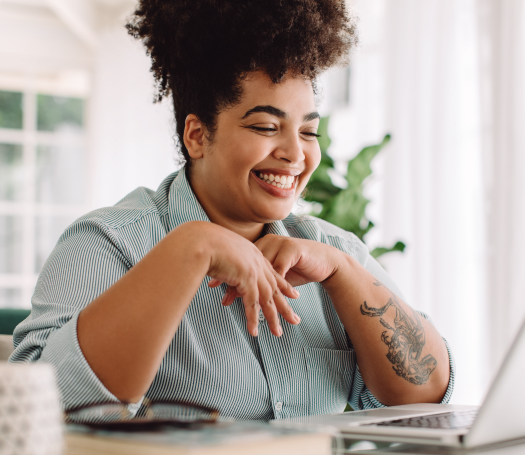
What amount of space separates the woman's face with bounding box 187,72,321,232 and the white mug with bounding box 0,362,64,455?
31.5 inches

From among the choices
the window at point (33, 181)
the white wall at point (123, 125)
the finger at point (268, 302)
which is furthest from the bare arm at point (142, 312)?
the window at point (33, 181)

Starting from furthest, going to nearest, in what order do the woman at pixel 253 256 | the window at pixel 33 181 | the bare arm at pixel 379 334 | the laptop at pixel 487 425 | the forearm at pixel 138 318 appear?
the window at pixel 33 181
the bare arm at pixel 379 334
the woman at pixel 253 256
the forearm at pixel 138 318
the laptop at pixel 487 425

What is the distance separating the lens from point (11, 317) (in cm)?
139

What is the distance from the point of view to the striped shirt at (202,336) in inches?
36.4

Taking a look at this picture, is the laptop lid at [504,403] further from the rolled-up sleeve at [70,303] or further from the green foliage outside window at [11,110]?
the green foliage outside window at [11,110]

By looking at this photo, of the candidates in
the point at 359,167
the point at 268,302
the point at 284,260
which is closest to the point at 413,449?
the point at 268,302

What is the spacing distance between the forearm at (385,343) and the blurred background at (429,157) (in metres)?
0.55

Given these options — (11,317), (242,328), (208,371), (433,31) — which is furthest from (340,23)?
(433,31)

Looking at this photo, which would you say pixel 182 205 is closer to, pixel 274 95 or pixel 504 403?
pixel 274 95

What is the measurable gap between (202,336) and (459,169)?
1.99 meters

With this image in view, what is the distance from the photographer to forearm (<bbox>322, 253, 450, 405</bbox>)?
111 centimetres

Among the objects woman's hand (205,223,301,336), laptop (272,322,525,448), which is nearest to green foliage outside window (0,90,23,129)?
woman's hand (205,223,301,336)

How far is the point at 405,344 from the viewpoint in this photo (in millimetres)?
1128

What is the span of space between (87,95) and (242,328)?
4.40 metres
